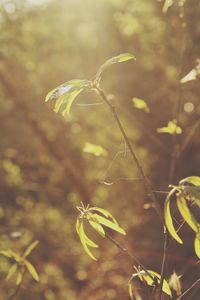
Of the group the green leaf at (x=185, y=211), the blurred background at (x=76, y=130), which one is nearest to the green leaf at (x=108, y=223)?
the green leaf at (x=185, y=211)

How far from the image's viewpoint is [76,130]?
5.04 m

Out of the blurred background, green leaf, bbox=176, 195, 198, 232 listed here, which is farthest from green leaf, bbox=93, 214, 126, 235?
the blurred background

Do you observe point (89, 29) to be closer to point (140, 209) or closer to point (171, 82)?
point (171, 82)

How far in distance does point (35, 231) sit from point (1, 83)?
134 cm

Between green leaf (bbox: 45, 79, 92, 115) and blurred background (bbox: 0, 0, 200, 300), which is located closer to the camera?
green leaf (bbox: 45, 79, 92, 115)

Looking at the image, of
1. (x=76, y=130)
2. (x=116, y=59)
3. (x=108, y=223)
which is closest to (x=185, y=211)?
(x=108, y=223)

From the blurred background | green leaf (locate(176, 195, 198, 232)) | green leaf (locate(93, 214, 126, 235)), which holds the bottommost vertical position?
the blurred background

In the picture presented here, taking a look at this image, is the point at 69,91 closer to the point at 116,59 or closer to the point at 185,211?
the point at 116,59

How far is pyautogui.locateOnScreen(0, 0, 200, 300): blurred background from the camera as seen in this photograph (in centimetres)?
403

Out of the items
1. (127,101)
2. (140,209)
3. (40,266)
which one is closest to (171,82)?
(127,101)

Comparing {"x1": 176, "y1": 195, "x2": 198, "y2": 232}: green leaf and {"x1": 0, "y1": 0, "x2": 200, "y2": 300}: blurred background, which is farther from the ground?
{"x1": 176, "y1": 195, "x2": 198, "y2": 232}: green leaf

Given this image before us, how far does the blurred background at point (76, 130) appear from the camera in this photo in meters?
4.03

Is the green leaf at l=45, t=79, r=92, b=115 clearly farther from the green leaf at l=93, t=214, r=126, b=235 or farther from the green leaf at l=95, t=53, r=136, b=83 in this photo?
the green leaf at l=93, t=214, r=126, b=235

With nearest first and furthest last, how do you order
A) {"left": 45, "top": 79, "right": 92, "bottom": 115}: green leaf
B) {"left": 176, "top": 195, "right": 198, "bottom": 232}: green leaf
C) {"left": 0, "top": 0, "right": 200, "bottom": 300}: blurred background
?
{"left": 176, "top": 195, "right": 198, "bottom": 232}: green leaf → {"left": 45, "top": 79, "right": 92, "bottom": 115}: green leaf → {"left": 0, "top": 0, "right": 200, "bottom": 300}: blurred background
